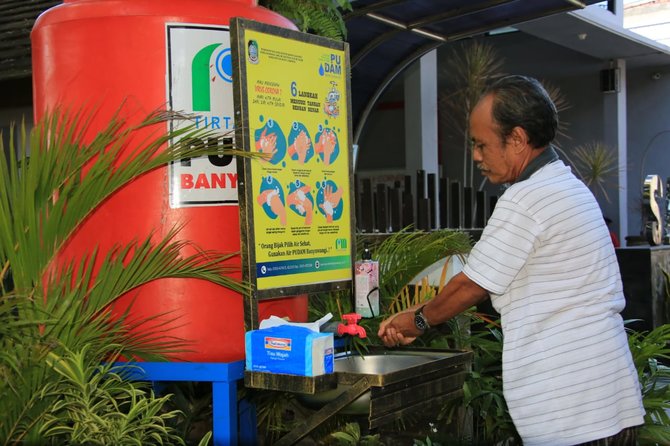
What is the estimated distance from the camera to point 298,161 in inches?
130

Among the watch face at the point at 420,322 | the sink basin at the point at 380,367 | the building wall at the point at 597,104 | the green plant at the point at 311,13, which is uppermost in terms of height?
the building wall at the point at 597,104

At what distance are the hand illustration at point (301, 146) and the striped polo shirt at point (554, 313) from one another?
2.96 ft

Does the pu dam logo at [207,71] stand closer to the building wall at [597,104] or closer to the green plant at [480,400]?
the green plant at [480,400]

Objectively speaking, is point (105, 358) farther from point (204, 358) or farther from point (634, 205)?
point (634, 205)

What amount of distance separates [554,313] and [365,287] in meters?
1.16

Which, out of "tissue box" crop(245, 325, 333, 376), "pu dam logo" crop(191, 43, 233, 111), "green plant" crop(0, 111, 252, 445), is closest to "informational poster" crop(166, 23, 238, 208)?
"pu dam logo" crop(191, 43, 233, 111)

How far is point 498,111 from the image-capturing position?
2.76 m

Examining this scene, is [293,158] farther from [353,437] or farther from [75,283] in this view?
[353,437]

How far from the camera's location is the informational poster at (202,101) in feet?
10.1

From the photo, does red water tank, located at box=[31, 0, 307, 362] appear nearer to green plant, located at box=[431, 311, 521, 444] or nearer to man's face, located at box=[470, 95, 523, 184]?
man's face, located at box=[470, 95, 523, 184]

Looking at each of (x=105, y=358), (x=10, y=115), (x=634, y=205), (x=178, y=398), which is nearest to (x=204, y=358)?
(x=105, y=358)

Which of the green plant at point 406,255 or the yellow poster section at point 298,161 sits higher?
the yellow poster section at point 298,161

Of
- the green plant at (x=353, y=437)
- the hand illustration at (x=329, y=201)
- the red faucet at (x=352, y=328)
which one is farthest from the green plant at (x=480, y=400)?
the hand illustration at (x=329, y=201)

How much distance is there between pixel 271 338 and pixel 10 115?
24.0ft
